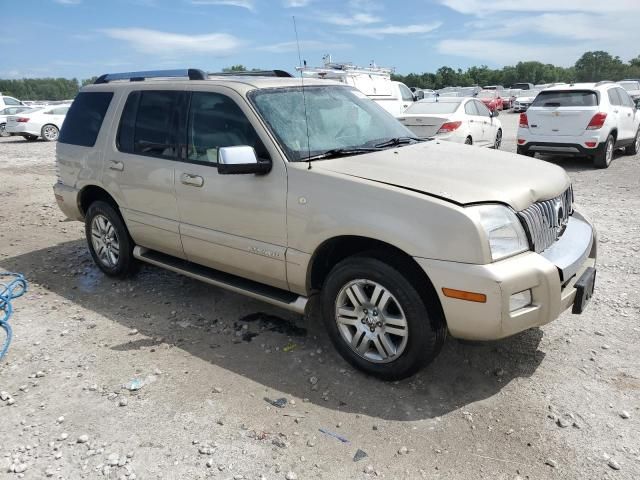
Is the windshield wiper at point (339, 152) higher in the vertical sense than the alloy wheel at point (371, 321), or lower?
higher

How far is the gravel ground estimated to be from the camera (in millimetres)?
2738

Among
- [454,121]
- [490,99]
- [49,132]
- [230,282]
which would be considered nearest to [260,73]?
[230,282]

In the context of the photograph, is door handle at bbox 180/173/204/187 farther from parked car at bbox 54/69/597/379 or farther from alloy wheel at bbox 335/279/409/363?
alloy wheel at bbox 335/279/409/363

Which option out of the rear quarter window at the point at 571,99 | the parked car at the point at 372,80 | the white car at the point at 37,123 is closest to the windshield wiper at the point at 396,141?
the rear quarter window at the point at 571,99

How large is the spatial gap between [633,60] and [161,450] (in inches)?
4309

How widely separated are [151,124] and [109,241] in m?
1.39

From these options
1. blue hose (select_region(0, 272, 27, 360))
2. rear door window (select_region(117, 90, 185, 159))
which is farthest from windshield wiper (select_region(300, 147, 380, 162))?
blue hose (select_region(0, 272, 27, 360))

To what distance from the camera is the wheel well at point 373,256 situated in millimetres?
3156

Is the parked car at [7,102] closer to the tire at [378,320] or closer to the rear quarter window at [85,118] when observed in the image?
the rear quarter window at [85,118]

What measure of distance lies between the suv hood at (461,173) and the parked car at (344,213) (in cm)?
1

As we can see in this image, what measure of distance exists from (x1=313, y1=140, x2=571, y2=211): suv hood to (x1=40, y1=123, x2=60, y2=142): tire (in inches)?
845

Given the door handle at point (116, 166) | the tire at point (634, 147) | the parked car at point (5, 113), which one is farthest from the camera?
the parked car at point (5, 113)

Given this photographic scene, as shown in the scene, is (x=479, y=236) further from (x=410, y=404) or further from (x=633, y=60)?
(x=633, y=60)

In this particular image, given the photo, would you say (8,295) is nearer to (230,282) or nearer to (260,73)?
(230,282)
